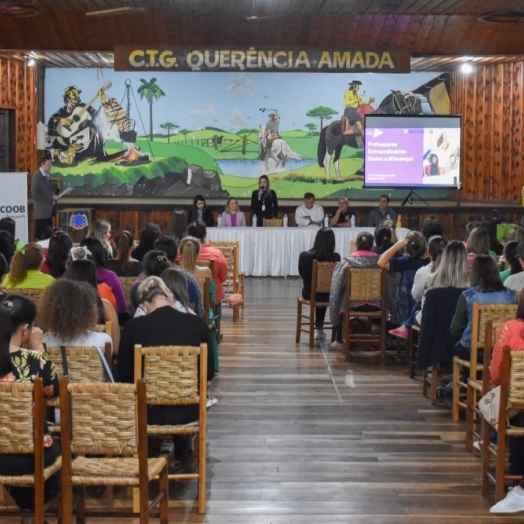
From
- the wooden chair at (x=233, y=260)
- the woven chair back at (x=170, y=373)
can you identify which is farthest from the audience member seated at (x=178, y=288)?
the wooden chair at (x=233, y=260)

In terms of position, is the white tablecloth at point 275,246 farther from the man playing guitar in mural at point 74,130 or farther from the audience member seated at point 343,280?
the man playing guitar in mural at point 74,130

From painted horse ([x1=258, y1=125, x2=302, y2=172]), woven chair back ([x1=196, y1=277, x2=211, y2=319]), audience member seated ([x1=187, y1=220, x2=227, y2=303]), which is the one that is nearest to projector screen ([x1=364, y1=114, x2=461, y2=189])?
painted horse ([x1=258, y1=125, x2=302, y2=172])

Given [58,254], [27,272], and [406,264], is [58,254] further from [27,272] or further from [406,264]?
[406,264]

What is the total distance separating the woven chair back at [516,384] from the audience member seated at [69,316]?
189 centimetres

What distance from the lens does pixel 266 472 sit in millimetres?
5297

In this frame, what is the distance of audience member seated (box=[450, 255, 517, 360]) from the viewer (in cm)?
607

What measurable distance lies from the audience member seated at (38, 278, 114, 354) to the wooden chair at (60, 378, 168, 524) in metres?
0.95

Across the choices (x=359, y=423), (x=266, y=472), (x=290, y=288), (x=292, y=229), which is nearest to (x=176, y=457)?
(x=266, y=472)

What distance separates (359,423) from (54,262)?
261cm

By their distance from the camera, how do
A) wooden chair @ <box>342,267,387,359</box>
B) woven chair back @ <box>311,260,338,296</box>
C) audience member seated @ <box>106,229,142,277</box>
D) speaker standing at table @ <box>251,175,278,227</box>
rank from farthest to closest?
speaker standing at table @ <box>251,175,278,227</box>, woven chair back @ <box>311,260,338,296</box>, wooden chair @ <box>342,267,387,359</box>, audience member seated @ <box>106,229,142,277</box>

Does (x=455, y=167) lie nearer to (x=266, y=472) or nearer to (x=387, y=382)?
(x=387, y=382)

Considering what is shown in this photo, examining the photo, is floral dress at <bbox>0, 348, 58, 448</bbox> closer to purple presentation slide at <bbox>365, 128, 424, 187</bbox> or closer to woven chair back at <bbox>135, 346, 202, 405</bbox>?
woven chair back at <bbox>135, 346, 202, 405</bbox>

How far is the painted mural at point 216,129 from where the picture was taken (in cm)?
1836

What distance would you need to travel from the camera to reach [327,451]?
5.70m
